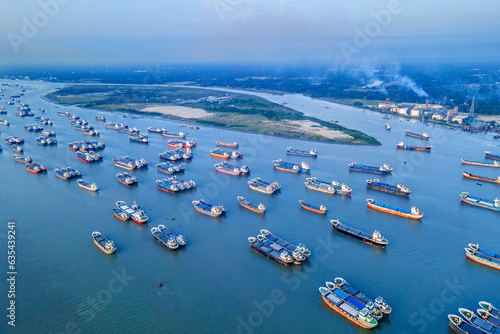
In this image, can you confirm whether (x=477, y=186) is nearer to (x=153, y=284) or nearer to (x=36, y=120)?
(x=153, y=284)

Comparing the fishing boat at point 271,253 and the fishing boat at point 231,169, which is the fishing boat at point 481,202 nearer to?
the fishing boat at point 271,253

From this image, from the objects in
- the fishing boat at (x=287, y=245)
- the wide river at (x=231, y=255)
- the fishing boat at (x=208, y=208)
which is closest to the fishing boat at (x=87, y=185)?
the wide river at (x=231, y=255)

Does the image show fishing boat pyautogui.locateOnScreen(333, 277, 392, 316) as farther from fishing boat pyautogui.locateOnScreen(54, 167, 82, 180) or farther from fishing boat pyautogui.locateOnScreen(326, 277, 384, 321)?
fishing boat pyautogui.locateOnScreen(54, 167, 82, 180)

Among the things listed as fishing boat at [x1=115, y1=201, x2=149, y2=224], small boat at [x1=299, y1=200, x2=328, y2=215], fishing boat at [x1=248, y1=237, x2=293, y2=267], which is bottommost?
fishing boat at [x1=248, y1=237, x2=293, y2=267]

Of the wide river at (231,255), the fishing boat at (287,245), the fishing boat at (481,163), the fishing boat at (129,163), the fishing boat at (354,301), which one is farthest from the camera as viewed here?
the fishing boat at (481,163)

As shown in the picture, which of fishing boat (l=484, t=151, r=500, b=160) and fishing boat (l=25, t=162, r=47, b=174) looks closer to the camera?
fishing boat (l=25, t=162, r=47, b=174)

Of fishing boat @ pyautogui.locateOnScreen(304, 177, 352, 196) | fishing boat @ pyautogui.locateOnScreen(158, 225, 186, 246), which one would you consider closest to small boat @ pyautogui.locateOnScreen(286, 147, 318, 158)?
fishing boat @ pyautogui.locateOnScreen(304, 177, 352, 196)
